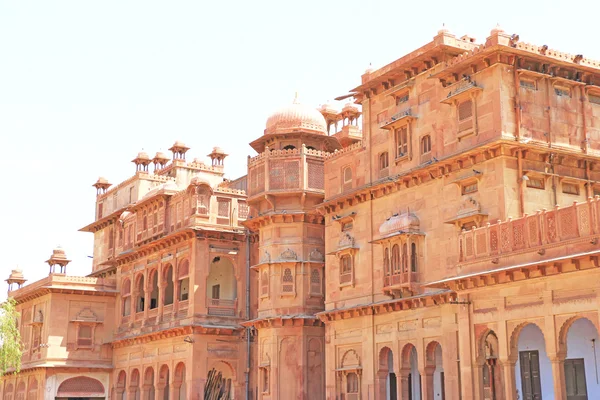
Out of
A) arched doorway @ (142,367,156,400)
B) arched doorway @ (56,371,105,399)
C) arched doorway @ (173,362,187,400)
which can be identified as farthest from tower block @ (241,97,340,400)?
arched doorway @ (56,371,105,399)

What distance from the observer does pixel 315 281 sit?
3434 cm

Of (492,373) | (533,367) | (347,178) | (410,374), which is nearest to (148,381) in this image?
(347,178)

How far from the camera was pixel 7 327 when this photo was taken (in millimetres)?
36250

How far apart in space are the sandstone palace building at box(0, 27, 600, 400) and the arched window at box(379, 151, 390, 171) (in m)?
0.11

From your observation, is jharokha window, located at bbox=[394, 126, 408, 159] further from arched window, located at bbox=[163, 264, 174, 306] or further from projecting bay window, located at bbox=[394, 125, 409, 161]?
arched window, located at bbox=[163, 264, 174, 306]

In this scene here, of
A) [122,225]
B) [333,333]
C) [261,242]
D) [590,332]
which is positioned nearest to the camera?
[590,332]

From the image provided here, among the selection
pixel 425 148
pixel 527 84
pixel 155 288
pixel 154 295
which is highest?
pixel 527 84

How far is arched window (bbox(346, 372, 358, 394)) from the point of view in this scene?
3006cm

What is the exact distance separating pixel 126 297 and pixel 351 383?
18.7 meters

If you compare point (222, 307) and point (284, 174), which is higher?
point (284, 174)

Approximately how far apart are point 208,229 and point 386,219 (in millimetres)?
11874

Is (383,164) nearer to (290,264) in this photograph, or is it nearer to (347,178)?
(347,178)

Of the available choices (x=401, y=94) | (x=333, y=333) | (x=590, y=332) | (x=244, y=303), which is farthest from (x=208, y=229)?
(x=590, y=332)

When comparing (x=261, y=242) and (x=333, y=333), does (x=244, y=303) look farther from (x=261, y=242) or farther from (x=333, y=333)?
(x=333, y=333)
